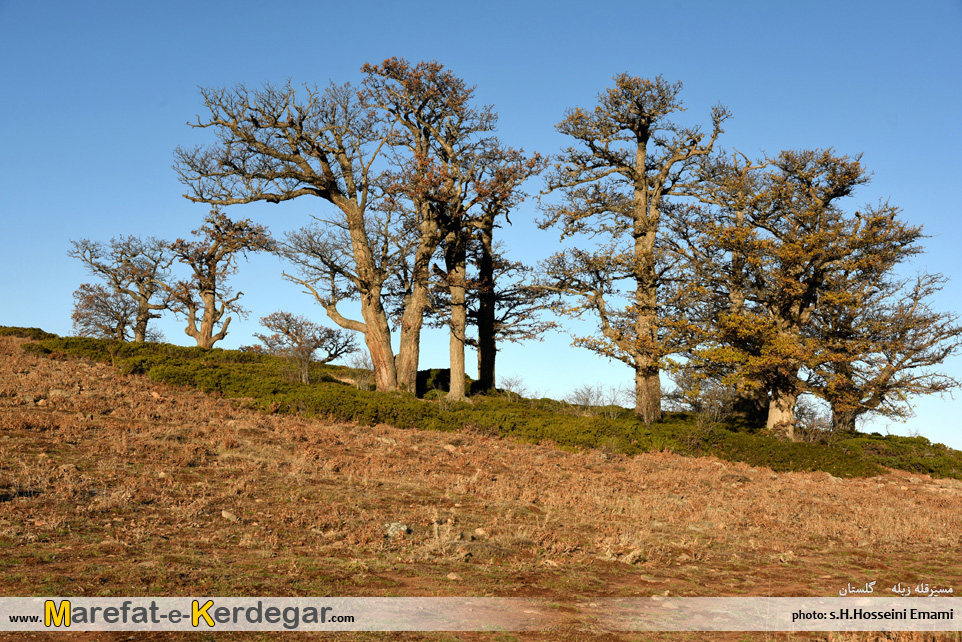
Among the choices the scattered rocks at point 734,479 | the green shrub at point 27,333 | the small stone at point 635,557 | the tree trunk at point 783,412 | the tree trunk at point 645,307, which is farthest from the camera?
the green shrub at point 27,333

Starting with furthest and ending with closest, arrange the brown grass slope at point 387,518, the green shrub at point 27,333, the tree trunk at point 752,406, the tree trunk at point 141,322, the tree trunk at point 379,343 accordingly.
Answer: the tree trunk at point 141,322 → the green shrub at point 27,333 → the tree trunk at point 752,406 → the tree trunk at point 379,343 → the brown grass slope at point 387,518

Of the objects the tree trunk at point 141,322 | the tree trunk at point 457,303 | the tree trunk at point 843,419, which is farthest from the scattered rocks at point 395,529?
the tree trunk at point 141,322

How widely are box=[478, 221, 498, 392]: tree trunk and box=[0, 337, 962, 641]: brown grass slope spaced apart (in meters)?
10.8

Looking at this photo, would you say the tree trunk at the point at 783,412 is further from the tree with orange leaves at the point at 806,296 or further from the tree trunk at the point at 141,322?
the tree trunk at the point at 141,322

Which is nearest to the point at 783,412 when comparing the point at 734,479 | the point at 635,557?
the point at 734,479

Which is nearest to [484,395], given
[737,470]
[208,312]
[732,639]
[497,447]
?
[497,447]

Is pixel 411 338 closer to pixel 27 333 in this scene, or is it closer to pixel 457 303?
pixel 457 303

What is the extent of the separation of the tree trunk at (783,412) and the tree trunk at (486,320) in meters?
11.0

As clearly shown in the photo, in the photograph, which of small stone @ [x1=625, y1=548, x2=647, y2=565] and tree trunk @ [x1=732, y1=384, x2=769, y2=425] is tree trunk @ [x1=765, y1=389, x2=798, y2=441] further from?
small stone @ [x1=625, y1=548, x2=647, y2=565]

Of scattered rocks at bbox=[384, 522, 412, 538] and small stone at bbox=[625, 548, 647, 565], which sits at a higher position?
scattered rocks at bbox=[384, 522, 412, 538]

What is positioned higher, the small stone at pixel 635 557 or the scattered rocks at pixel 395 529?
the scattered rocks at pixel 395 529

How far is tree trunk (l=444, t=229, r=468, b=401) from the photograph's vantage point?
2783cm

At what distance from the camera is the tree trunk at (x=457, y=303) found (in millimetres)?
27828

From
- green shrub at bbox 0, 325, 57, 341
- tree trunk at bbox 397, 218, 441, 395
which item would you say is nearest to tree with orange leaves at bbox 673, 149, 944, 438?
tree trunk at bbox 397, 218, 441, 395
